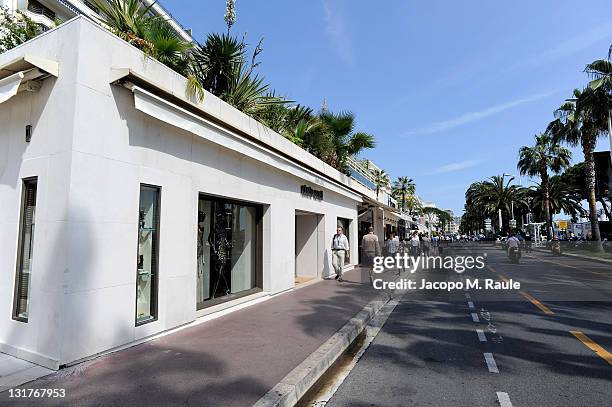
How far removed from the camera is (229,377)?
4.09 meters

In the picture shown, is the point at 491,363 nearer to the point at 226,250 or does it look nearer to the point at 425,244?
the point at 226,250

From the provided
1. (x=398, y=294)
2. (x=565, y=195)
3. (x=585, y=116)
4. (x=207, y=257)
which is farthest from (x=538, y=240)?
(x=207, y=257)

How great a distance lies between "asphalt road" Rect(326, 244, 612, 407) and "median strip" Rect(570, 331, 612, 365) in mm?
14

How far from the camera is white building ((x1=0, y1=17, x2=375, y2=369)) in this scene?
4.51 m

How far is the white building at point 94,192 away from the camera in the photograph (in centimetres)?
451

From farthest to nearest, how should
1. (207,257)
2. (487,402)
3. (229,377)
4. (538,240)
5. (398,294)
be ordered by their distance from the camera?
(538,240) → (398,294) → (207,257) → (229,377) → (487,402)

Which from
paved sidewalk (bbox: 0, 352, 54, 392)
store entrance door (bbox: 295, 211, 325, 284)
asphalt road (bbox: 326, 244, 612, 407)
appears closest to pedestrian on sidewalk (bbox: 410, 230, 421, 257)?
store entrance door (bbox: 295, 211, 325, 284)

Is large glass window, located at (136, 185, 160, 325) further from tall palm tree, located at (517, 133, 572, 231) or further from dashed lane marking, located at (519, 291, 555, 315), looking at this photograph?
tall palm tree, located at (517, 133, 572, 231)

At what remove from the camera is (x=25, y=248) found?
5.04 metres

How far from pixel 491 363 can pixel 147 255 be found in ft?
16.3

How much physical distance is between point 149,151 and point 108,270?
1.79m

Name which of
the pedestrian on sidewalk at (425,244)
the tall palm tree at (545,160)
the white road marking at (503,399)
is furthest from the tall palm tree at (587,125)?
the white road marking at (503,399)

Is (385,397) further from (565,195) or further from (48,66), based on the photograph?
(565,195)

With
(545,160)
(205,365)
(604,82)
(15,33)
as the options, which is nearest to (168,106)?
(205,365)
